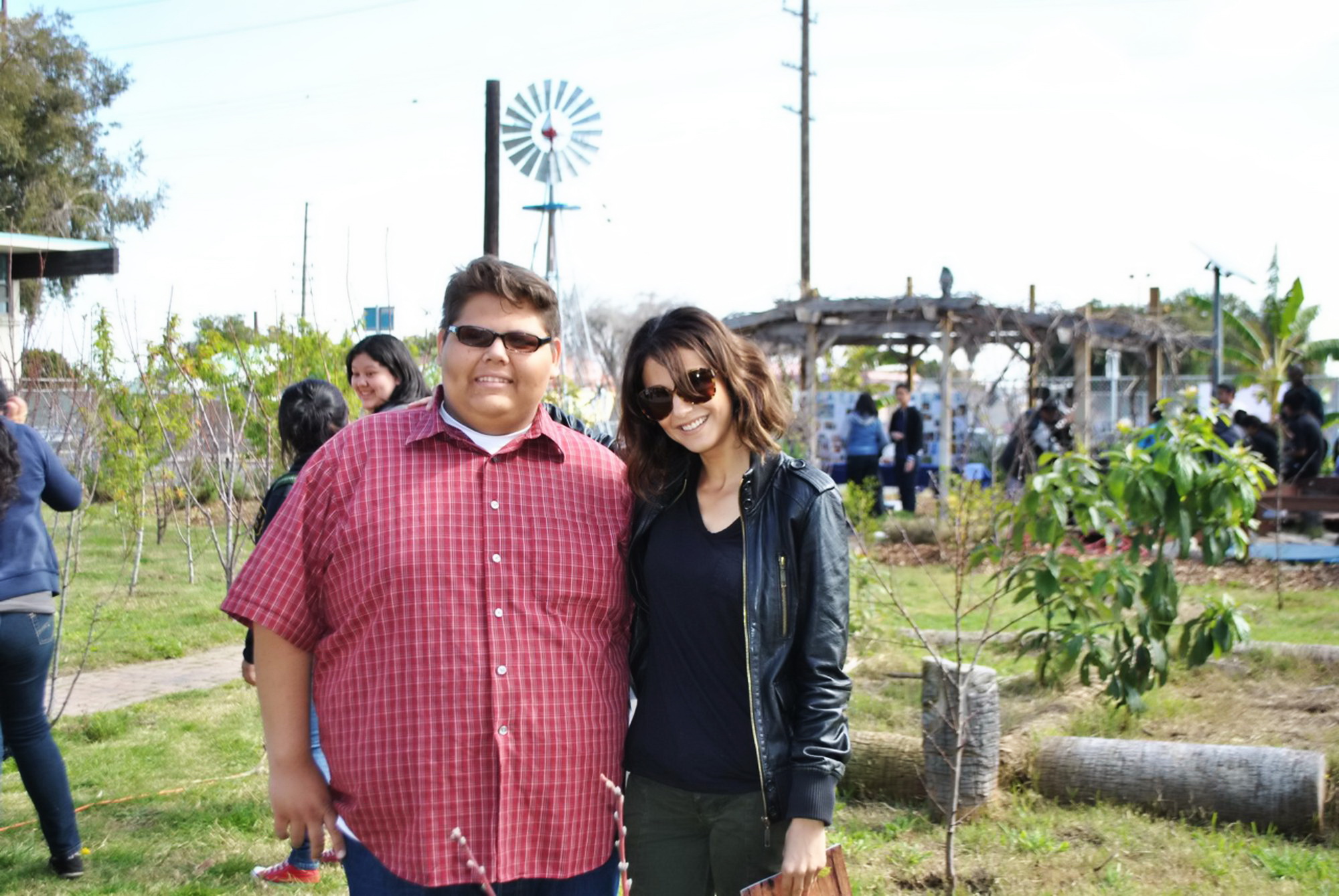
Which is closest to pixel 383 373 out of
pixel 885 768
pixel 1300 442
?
pixel 885 768

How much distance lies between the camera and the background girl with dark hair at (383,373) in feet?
12.8

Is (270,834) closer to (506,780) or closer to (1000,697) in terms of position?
(506,780)

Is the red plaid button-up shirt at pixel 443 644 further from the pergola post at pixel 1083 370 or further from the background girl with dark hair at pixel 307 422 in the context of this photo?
the pergola post at pixel 1083 370

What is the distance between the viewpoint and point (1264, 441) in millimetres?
11867

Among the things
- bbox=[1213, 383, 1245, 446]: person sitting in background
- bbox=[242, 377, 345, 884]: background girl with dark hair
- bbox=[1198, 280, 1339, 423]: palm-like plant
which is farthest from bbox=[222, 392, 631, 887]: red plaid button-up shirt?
bbox=[1198, 280, 1339, 423]: palm-like plant

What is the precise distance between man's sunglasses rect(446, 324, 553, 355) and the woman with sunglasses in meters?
0.25

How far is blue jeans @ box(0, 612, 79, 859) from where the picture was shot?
12.2ft

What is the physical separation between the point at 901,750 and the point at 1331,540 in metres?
9.52

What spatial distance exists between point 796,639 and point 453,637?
63 cm

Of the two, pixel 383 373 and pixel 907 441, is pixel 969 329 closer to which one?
pixel 907 441

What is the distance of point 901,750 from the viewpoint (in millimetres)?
4711

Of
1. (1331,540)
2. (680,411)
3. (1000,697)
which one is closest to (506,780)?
(680,411)

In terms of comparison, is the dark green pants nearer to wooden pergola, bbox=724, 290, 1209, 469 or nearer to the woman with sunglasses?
the woman with sunglasses

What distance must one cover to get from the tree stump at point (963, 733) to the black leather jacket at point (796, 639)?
2132 millimetres
